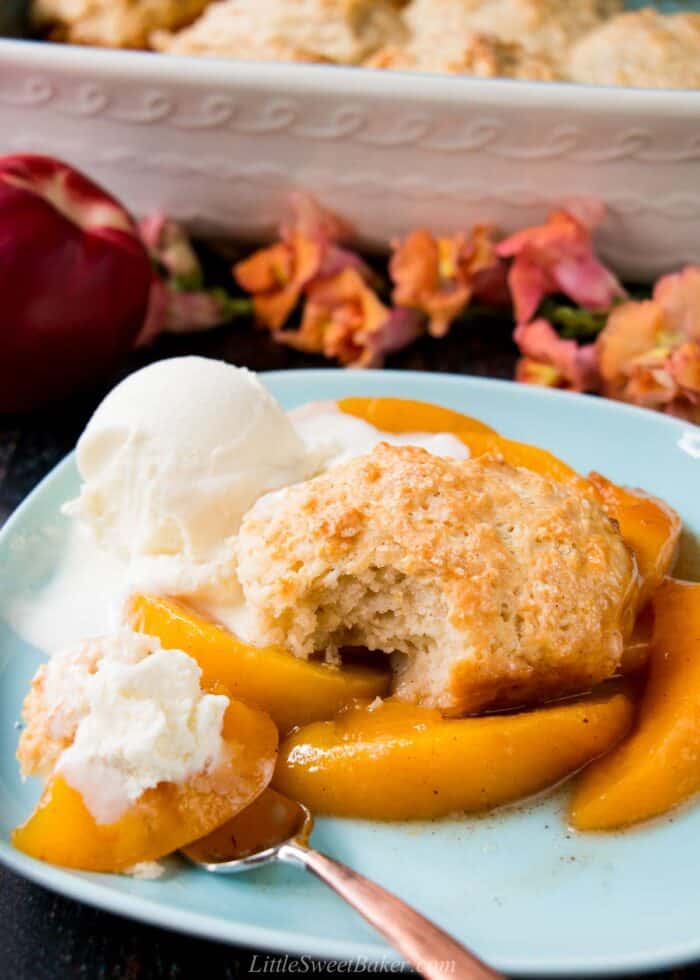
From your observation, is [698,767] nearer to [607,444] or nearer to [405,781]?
[405,781]

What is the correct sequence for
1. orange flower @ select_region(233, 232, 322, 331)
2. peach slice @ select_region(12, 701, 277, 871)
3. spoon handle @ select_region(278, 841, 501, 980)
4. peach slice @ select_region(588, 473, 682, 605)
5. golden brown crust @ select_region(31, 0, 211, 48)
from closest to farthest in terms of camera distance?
spoon handle @ select_region(278, 841, 501, 980)
peach slice @ select_region(12, 701, 277, 871)
peach slice @ select_region(588, 473, 682, 605)
orange flower @ select_region(233, 232, 322, 331)
golden brown crust @ select_region(31, 0, 211, 48)

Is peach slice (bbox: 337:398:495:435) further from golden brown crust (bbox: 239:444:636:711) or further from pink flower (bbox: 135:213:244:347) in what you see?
pink flower (bbox: 135:213:244:347)

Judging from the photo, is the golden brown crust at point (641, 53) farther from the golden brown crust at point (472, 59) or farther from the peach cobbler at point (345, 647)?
the peach cobbler at point (345, 647)

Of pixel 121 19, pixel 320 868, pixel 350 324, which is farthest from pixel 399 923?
pixel 121 19

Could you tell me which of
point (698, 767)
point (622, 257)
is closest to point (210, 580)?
point (698, 767)

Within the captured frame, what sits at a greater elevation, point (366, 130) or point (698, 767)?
point (366, 130)

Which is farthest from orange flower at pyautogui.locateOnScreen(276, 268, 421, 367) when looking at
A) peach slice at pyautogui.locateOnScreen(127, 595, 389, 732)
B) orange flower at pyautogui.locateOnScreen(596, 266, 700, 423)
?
peach slice at pyautogui.locateOnScreen(127, 595, 389, 732)
